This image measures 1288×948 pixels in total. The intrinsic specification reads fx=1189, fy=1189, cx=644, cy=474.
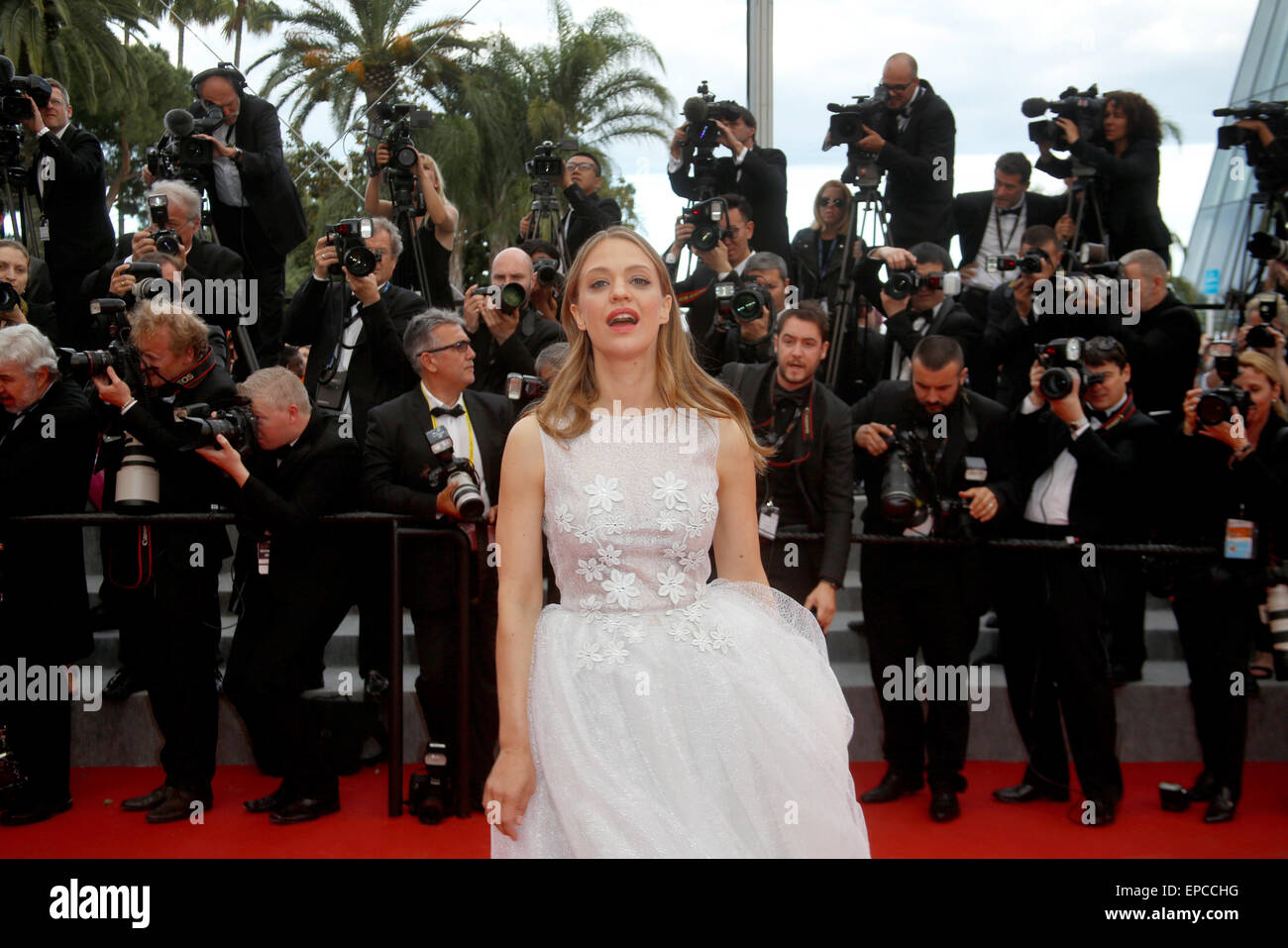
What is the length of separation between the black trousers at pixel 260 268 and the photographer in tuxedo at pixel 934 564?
10.5 ft

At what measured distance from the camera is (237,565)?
5.08m

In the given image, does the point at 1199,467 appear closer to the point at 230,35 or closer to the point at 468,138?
the point at 468,138

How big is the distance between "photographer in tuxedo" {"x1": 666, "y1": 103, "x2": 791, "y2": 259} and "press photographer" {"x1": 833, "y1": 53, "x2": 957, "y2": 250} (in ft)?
1.95

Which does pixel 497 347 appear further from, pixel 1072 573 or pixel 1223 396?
pixel 1223 396

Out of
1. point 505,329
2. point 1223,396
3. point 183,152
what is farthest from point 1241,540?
point 183,152

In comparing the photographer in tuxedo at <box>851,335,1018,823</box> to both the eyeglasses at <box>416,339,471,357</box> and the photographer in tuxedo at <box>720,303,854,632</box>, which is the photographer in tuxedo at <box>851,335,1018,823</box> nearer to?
the photographer in tuxedo at <box>720,303,854,632</box>

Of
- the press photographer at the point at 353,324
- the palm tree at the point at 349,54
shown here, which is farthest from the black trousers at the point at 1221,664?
the palm tree at the point at 349,54

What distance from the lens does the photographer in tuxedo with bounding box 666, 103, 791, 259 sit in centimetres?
644

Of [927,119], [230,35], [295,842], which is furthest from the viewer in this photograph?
[230,35]

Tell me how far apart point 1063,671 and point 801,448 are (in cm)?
133

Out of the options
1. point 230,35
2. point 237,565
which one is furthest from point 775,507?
point 230,35

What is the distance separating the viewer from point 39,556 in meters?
4.65

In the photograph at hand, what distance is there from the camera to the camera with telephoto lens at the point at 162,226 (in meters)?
5.27

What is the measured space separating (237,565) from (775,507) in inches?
90.9
